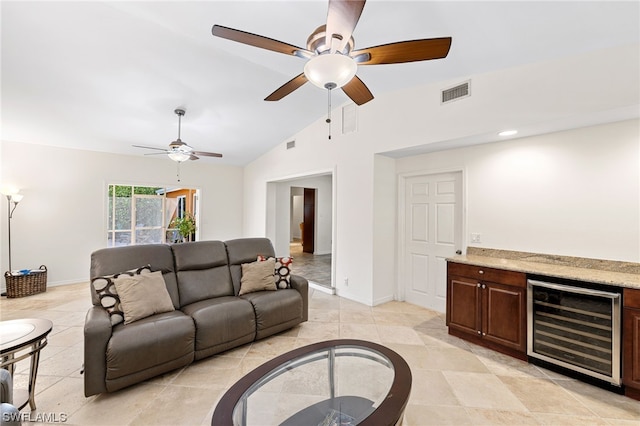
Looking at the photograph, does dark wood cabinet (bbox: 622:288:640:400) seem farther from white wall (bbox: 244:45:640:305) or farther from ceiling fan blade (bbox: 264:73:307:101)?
ceiling fan blade (bbox: 264:73:307:101)

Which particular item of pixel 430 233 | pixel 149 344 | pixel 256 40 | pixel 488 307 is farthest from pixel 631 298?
pixel 149 344

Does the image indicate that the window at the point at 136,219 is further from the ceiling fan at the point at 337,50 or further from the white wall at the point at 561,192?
the white wall at the point at 561,192

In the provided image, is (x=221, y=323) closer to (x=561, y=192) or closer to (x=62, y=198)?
(x=561, y=192)

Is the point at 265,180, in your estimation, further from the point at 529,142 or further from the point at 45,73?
the point at 529,142

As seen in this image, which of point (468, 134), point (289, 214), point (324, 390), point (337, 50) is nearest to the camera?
point (337, 50)

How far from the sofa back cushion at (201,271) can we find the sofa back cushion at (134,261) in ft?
0.25

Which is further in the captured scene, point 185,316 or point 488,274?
point 488,274

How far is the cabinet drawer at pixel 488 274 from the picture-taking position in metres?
2.67

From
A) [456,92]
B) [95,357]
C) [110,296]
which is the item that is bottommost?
[95,357]

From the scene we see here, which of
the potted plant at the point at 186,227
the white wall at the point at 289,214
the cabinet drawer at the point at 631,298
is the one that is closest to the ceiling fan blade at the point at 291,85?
the cabinet drawer at the point at 631,298

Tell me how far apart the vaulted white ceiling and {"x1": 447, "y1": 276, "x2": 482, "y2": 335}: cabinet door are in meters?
2.35

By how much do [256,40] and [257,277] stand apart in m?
2.43

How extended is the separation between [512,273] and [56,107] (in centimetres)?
607

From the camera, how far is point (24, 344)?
1.72 metres
